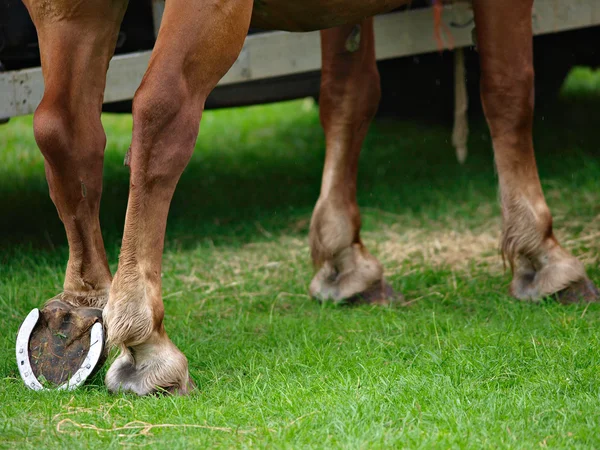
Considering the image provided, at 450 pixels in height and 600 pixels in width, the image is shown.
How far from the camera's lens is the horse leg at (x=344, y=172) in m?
3.44

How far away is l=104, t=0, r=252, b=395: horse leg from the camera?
2.27 metres

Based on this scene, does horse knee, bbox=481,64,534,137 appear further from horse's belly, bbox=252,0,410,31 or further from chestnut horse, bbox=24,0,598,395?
horse's belly, bbox=252,0,410,31

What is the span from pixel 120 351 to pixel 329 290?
3.96ft

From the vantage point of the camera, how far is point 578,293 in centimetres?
329

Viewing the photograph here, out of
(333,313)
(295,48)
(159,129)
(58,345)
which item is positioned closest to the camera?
(159,129)

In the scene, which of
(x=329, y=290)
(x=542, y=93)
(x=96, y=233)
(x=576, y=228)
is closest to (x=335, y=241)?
(x=329, y=290)

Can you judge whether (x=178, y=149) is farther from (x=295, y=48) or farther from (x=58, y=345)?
(x=295, y=48)

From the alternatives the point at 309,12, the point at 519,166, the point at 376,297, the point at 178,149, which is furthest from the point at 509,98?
the point at 178,149

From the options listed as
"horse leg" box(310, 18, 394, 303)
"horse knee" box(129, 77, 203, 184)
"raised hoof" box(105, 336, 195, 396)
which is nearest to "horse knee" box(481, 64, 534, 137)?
"horse leg" box(310, 18, 394, 303)

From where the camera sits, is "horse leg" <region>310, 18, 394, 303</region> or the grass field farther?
"horse leg" <region>310, 18, 394, 303</region>

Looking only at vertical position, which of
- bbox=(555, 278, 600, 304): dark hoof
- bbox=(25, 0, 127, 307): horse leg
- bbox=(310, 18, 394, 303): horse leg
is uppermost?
bbox=(25, 0, 127, 307): horse leg

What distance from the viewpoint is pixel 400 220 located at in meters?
4.63

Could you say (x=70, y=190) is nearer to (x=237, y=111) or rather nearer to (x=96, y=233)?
(x=96, y=233)

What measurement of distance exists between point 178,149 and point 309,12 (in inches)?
26.8
